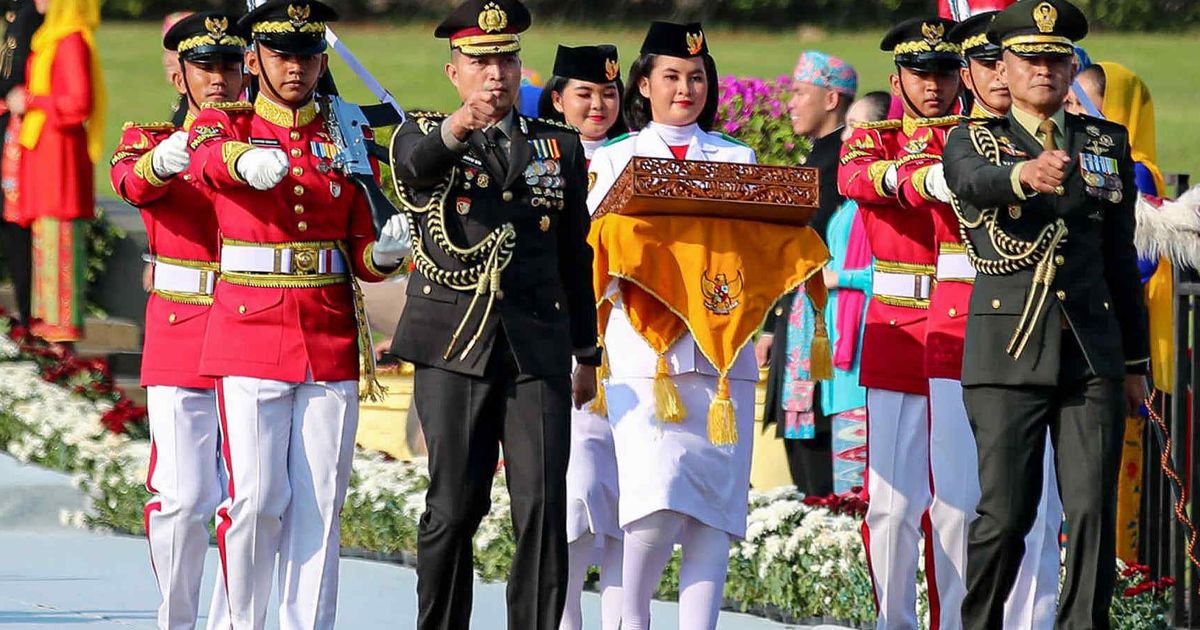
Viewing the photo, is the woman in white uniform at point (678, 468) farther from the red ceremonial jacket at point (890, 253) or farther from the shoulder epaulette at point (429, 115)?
the shoulder epaulette at point (429, 115)

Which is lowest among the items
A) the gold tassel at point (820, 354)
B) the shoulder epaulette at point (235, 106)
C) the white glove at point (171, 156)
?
the gold tassel at point (820, 354)

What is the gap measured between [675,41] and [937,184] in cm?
99

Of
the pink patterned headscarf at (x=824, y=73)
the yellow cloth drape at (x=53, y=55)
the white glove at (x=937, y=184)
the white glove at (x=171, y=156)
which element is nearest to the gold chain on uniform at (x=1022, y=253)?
the white glove at (x=937, y=184)

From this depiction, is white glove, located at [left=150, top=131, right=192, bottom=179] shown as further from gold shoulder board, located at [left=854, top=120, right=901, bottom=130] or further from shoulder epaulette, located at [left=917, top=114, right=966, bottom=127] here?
shoulder epaulette, located at [left=917, top=114, right=966, bottom=127]

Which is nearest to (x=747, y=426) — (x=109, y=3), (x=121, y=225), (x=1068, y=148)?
(x=1068, y=148)

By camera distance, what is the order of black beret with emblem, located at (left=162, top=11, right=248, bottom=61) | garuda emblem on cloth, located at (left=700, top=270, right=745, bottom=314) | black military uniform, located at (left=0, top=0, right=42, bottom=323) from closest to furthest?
garuda emblem on cloth, located at (left=700, top=270, right=745, bottom=314) → black beret with emblem, located at (left=162, top=11, right=248, bottom=61) → black military uniform, located at (left=0, top=0, right=42, bottom=323)

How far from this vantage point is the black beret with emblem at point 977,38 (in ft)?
25.8

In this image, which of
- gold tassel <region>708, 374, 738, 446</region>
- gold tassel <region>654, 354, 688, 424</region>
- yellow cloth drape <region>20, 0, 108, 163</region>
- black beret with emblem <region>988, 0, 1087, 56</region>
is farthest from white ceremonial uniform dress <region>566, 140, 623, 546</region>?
yellow cloth drape <region>20, 0, 108, 163</region>

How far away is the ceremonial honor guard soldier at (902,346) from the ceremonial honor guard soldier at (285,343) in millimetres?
1722

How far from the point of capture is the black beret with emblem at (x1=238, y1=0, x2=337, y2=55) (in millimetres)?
7645

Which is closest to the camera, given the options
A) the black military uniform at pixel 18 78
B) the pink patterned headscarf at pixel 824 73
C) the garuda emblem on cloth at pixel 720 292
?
the garuda emblem on cloth at pixel 720 292

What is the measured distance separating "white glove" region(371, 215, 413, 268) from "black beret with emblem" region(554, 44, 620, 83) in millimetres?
1480

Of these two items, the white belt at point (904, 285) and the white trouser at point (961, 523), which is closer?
the white trouser at point (961, 523)

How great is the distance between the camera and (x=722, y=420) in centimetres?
792
